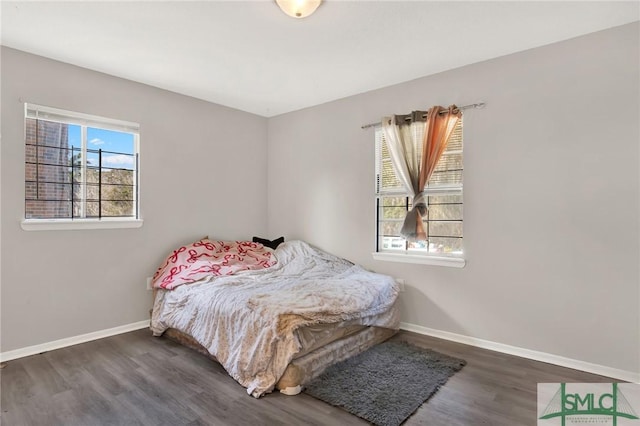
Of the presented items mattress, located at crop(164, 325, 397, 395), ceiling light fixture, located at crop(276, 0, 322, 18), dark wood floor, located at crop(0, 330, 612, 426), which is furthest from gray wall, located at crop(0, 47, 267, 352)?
ceiling light fixture, located at crop(276, 0, 322, 18)

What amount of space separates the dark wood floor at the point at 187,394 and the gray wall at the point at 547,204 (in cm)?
36

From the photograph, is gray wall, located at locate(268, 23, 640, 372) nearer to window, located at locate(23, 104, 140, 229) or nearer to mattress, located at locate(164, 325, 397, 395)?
mattress, located at locate(164, 325, 397, 395)

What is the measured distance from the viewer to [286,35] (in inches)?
101

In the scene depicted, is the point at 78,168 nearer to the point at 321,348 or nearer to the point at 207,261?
the point at 207,261

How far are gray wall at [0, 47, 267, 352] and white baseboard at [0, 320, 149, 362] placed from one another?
4 centimetres

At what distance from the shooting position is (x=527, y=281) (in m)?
2.80

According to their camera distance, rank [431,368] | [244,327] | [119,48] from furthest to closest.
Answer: [119,48]
[431,368]
[244,327]

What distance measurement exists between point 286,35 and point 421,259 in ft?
7.60

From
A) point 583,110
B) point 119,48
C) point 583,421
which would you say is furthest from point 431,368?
point 119,48

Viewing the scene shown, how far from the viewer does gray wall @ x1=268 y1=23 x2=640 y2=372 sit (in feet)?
8.04

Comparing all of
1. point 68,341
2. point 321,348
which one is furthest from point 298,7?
point 68,341

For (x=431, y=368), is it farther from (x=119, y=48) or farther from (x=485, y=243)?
(x=119, y=48)

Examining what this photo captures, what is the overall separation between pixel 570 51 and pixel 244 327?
322 cm

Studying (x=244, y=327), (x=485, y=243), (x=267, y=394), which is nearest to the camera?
(x=267, y=394)
